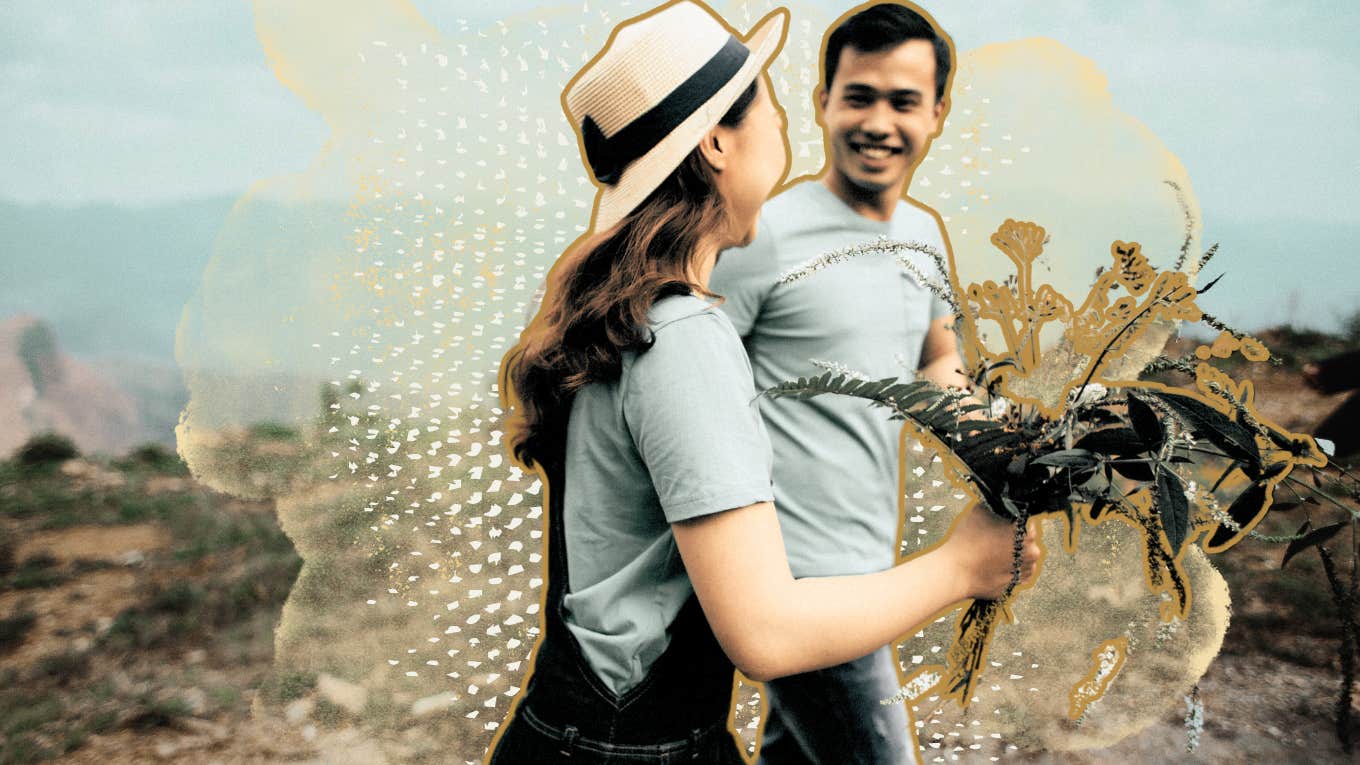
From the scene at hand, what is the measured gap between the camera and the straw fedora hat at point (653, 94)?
1376 millimetres

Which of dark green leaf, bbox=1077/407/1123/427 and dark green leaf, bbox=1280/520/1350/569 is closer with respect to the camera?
dark green leaf, bbox=1077/407/1123/427

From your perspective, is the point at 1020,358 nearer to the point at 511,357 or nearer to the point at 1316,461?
the point at 1316,461

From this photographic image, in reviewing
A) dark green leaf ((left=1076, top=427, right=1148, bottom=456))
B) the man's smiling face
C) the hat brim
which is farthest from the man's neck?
dark green leaf ((left=1076, top=427, right=1148, bottom=456))

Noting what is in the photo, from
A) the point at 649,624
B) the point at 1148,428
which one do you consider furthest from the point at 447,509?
the point at 1148,428

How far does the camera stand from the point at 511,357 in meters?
1.50

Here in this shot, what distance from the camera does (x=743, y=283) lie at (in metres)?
1.99

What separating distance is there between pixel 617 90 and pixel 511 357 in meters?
0.40

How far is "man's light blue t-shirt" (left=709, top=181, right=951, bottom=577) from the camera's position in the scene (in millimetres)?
1990

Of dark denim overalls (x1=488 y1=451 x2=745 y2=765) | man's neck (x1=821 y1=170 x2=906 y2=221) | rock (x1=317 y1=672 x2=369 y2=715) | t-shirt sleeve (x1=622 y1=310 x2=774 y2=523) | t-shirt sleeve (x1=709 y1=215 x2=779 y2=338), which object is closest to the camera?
t-shirt sleeve (x1=622 y1=310 x2=774 y2=523)

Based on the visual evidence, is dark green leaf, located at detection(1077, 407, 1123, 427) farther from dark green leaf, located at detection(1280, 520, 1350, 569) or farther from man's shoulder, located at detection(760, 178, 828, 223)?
man's shoulder, located at detection(760, 178, 828, 223)

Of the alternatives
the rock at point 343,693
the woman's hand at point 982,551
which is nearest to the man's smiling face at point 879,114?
the woman's hand at point 982,551

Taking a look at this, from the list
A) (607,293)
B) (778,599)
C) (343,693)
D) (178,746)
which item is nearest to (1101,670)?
(778,599)

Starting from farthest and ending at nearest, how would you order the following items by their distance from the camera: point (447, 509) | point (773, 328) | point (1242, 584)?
point (1242, 584), point (447, 509), point (773, 328)

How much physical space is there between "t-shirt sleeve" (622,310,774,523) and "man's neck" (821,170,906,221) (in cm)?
95
